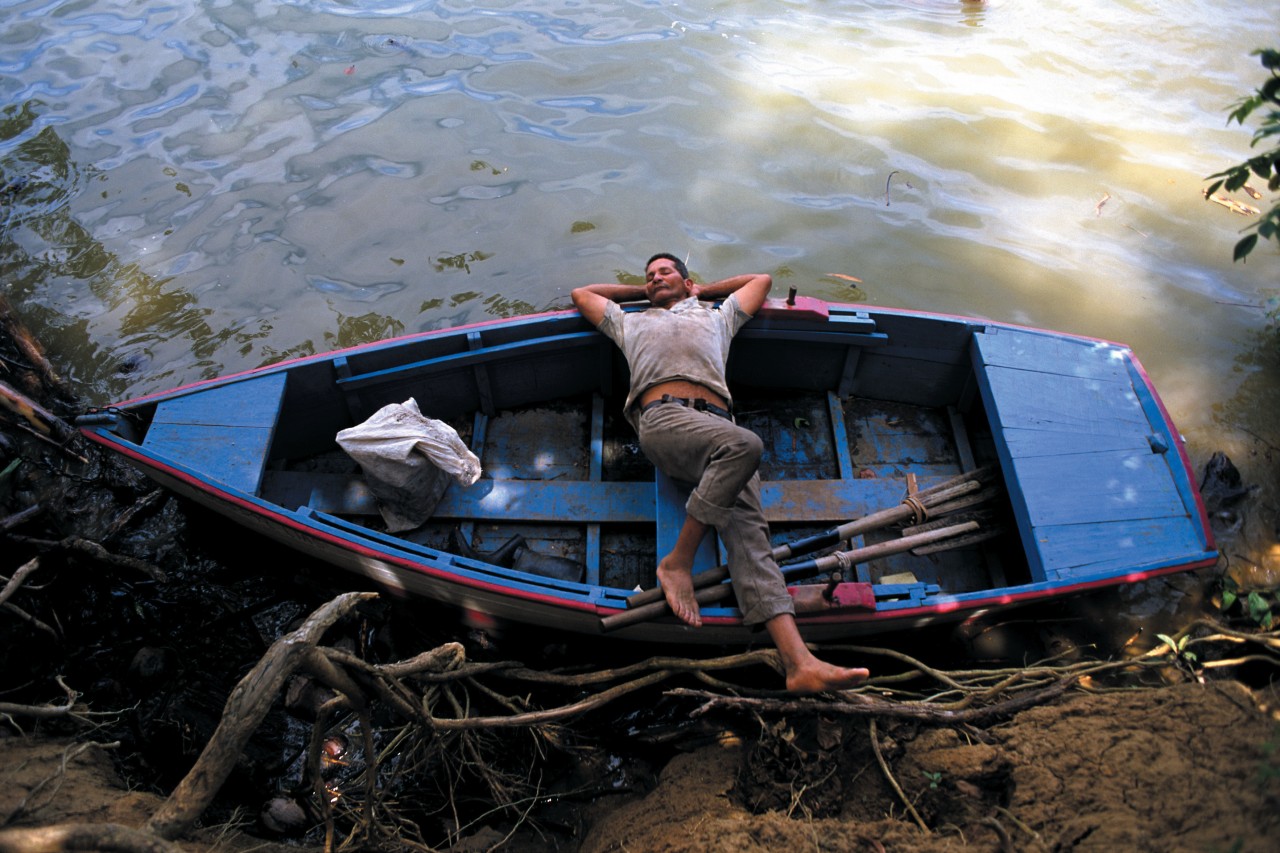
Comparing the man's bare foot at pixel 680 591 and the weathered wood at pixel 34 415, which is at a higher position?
the man's bare foot at pixel 680 591

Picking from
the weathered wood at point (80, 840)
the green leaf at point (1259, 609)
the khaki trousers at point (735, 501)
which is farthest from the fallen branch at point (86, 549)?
the green leaf at point (1259, 609)

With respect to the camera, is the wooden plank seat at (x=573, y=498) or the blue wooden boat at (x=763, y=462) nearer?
the blue wooden boat at (x=763, y=462)

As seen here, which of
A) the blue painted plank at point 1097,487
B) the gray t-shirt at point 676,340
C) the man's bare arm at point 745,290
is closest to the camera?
the blue painted plank at point 1097,487

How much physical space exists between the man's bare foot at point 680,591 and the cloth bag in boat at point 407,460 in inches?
57.6

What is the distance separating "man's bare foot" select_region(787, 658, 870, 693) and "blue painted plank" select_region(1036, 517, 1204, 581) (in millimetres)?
1331

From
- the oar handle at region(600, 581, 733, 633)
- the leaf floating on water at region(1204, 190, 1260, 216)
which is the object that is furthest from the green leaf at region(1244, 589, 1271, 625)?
the leaf floating on water at region(1204, 190, 1260, 216)

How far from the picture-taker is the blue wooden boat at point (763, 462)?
4.42 metres

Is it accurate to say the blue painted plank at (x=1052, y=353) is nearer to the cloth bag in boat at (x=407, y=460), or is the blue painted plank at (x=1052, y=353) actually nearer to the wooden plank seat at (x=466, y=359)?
the wooden plank seat at (x=466, y=359)

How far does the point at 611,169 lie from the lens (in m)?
8.71

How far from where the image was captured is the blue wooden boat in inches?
174

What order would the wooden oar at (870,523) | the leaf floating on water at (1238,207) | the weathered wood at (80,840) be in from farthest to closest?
the leaf floating on water at (1238,207) → the wooden oar at (870,523) → the weathered wood at (80,840)

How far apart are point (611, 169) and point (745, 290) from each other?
3.95 m

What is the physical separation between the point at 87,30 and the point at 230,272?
16.9 ft

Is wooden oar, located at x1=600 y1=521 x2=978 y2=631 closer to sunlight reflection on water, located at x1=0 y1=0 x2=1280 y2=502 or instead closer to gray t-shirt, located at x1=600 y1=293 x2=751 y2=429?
gray t-shirt, located at x1=600 y1=293 x2=751 y2=429
